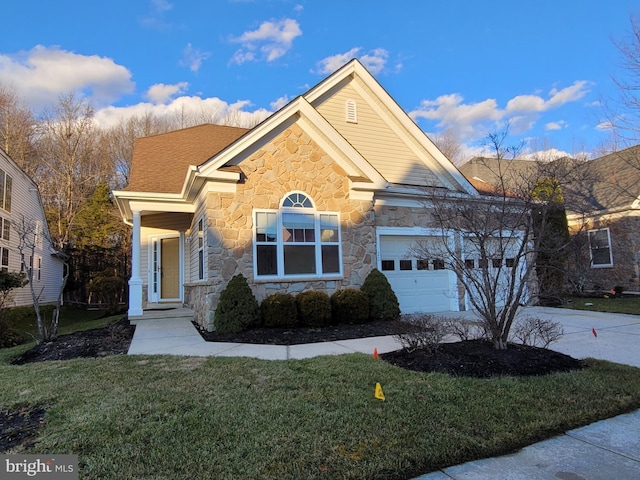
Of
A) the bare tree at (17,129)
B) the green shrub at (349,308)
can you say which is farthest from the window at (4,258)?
the green shrub at (349,308)

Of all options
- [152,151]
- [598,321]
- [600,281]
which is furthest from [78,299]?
[600,281]

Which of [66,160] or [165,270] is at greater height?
[66,160]

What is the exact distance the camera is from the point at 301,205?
30.4 ft

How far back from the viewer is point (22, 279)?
12.3 meters

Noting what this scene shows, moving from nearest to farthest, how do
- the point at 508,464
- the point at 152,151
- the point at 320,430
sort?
the point at 508,464 → the point at 320,430 → the point at 152,151

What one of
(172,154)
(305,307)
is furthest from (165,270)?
(305,307)

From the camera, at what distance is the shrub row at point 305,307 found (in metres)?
7.91

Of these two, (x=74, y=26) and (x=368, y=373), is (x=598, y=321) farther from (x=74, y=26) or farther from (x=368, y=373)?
(x=74, y=26)

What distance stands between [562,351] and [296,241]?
5.56 metres

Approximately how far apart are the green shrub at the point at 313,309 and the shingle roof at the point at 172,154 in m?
4.68

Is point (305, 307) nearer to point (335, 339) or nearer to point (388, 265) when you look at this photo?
point (335, 339)

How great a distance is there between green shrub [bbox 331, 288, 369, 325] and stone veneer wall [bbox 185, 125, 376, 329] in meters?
0.50

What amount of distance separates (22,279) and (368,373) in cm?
1252

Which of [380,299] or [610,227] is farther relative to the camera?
[610,227]
